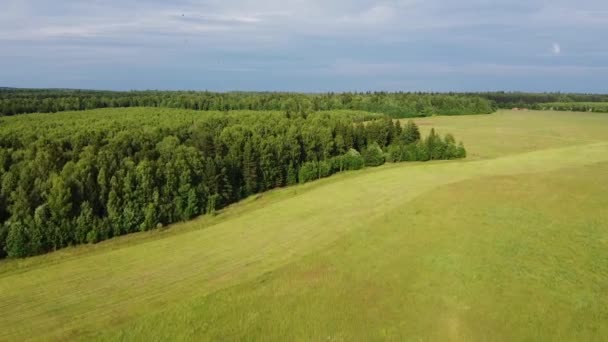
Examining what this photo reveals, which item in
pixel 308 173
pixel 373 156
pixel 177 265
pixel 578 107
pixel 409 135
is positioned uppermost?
pixel 578 107

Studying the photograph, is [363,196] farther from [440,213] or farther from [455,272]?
[455,272]

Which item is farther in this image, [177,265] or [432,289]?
[177,265]

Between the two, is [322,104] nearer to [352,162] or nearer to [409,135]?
[409,135]

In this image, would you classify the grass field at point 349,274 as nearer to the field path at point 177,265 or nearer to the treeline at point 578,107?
the field path at point 177,265

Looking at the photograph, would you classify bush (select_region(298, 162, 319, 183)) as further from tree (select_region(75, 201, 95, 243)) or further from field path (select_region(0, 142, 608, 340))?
tree (select_region(75, 201, 95, 243))

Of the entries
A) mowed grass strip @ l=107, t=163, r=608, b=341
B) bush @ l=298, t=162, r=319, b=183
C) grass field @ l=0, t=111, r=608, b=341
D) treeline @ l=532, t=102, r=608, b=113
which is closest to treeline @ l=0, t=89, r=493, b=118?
treeline @ l=532, t=102, r=608, b=113

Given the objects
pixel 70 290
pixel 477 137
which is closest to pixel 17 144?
pixel 70 290

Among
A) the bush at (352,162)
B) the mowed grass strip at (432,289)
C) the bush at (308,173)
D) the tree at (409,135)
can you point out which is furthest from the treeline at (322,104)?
the mowed grass strip at (432,289)

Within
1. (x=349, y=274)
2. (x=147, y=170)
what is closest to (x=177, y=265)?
(x=349, y=274)
